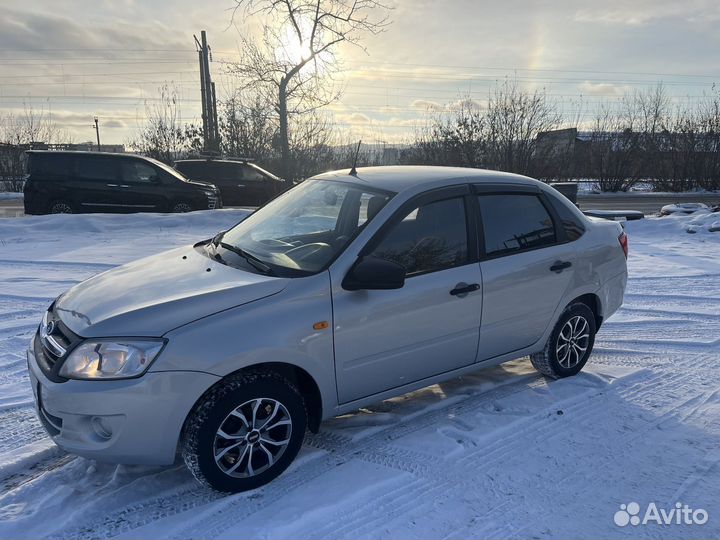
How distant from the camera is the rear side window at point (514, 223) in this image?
3969 mm

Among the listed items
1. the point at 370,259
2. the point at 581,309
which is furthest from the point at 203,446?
the point at 581,309

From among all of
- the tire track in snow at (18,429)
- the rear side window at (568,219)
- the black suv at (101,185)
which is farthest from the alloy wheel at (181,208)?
the rear side window at (568,219)

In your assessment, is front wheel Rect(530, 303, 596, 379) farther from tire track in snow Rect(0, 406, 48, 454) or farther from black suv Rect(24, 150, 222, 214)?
black suv Rect(24, 150, 222, 214)

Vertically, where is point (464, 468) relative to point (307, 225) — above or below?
below

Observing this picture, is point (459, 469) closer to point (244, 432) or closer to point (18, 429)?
point (244, 432)

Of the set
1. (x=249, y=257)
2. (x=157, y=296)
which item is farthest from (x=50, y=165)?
(x=157, y=296)

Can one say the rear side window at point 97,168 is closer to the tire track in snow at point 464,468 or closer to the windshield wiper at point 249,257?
the windshield wiper at point 249,257

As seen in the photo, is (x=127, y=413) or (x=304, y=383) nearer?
(x=127, y=413)

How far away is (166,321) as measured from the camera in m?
2.81

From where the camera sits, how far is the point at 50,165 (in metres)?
13.2

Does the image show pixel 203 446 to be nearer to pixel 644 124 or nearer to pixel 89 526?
pixel 89 526

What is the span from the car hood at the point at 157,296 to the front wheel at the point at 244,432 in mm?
420

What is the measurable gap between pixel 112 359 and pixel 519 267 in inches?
107

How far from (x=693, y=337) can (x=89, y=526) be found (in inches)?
211
